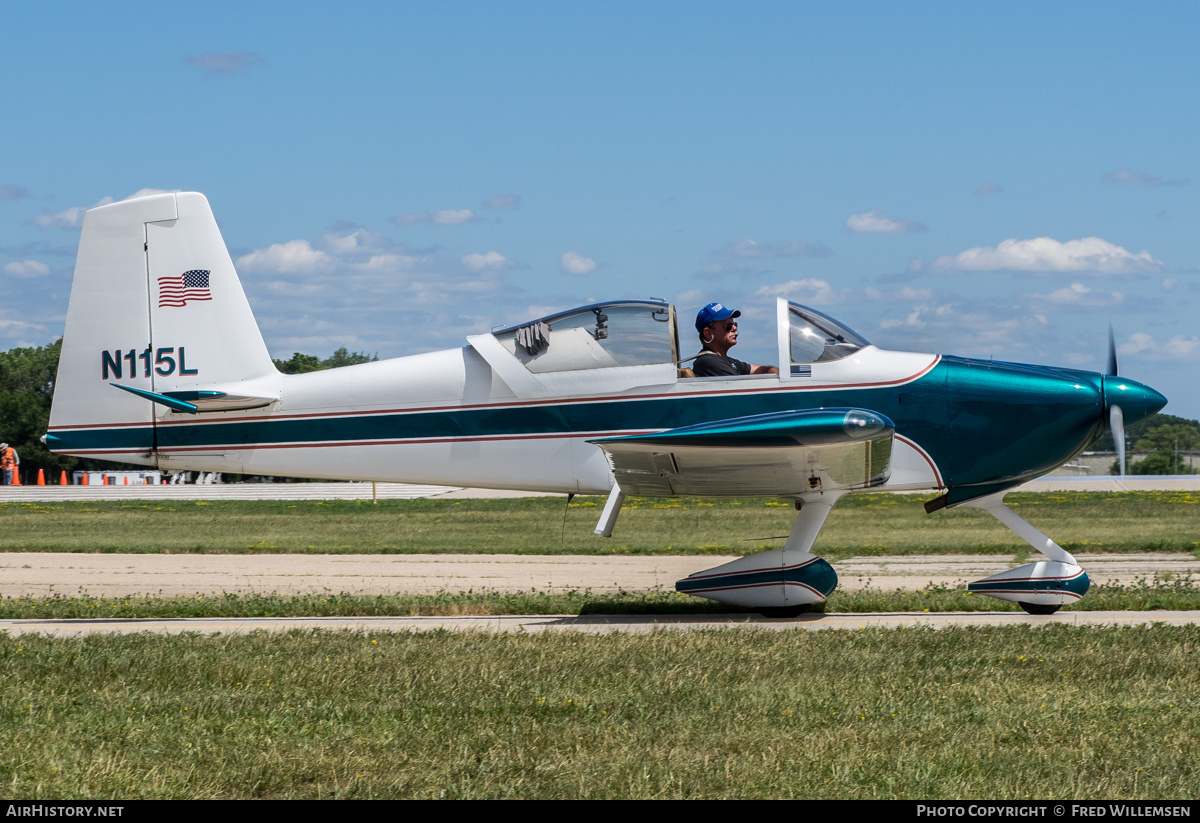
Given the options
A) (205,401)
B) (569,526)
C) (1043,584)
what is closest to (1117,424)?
(1043,584)

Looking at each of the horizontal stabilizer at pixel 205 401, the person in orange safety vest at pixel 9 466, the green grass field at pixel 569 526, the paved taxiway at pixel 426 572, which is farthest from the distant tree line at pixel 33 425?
the horizontal stabilizer at pixel 205 401

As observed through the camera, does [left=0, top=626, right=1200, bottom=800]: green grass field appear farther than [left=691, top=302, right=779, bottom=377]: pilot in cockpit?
No

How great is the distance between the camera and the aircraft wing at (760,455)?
841cm

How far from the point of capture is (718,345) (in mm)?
9562

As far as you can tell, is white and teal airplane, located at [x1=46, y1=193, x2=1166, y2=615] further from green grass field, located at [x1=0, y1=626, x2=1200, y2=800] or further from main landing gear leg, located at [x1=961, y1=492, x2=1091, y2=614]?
green grass field, located at [x1=0, y1=626, x2=1200, y2=800]

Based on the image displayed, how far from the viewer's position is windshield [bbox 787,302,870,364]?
9320mm

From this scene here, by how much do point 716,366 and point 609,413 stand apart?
1019mm

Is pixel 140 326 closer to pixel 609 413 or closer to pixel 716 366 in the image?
pixel 609 413

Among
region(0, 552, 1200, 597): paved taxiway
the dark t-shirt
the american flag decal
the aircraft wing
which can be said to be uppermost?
the american flag decal

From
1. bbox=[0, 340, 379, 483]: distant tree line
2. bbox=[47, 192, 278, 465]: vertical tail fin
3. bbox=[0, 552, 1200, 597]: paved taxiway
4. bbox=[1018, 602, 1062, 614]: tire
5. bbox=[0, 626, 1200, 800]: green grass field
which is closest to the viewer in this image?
bbox=[0, 626, 1200, 800]: green grass field

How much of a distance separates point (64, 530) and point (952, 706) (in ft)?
70.3

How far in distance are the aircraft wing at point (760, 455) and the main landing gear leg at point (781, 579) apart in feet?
1.26

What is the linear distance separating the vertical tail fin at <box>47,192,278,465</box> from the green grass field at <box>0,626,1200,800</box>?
9.60 feet

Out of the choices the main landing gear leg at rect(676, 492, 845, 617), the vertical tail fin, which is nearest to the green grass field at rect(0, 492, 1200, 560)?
the main landing gear leg at rect(676, 492, 845, 617)
